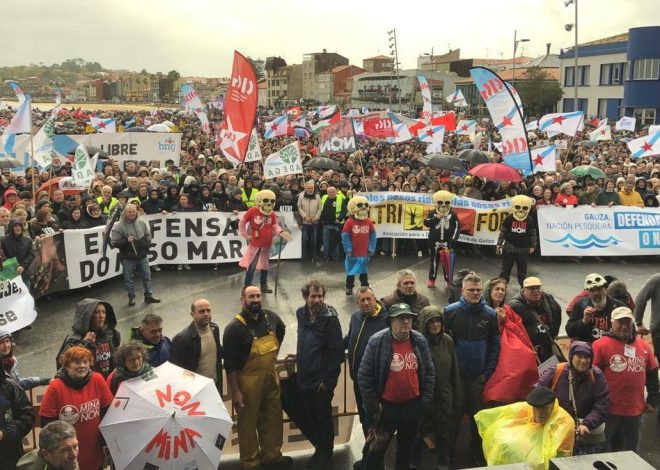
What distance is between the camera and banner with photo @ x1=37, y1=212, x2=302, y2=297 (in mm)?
9516

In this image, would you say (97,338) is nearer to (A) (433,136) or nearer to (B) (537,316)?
(B) (537,316)

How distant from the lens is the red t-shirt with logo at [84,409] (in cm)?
403

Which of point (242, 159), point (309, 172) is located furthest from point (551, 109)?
point (242, 159)

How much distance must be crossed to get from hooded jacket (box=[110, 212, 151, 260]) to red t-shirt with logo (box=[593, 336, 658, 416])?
663cm

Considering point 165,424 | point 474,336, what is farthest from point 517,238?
point 165,424

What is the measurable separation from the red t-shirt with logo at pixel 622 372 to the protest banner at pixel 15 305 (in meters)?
6.81

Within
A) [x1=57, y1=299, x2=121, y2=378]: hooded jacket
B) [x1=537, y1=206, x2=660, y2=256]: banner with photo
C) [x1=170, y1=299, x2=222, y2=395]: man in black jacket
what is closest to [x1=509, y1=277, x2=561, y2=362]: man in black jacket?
[x1=170, y1=299, x2=222, y2=395]: man in black jacket

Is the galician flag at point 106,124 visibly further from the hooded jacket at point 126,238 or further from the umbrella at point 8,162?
the hooded jacket at point 126,238

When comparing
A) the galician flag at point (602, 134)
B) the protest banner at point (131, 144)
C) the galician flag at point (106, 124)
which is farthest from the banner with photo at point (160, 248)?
the galician flag at point (602, 134)

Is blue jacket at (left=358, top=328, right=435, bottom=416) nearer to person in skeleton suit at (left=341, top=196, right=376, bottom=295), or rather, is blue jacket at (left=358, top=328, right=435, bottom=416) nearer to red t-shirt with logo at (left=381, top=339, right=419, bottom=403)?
red t-shirt with logo at (left=381, top=339, right=419, bottom=403)

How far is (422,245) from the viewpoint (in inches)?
496

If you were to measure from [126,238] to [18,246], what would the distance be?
4.75ft

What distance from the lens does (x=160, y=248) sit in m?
11.2

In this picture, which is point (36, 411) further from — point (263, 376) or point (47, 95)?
point (47, 95)
